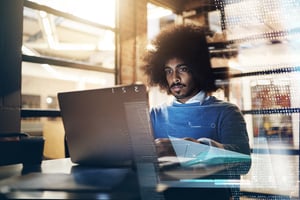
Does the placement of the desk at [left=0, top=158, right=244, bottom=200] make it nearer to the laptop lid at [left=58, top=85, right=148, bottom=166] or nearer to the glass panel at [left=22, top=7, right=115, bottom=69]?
the laptop lid at [left=58, top=85, right=148, bottom=166]

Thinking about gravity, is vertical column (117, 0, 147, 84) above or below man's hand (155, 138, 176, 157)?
above

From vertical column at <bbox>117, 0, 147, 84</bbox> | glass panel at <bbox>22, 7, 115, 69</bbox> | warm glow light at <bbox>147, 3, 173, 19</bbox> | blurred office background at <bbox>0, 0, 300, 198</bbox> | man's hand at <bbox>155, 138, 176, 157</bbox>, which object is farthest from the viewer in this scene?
warm glow light at <bbox>147, 3, 173, 19</bbox>

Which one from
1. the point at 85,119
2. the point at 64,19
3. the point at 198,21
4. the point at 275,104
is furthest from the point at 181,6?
the point at 85,119

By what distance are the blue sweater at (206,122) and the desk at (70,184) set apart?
0.58 metres

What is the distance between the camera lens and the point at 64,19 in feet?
9.55

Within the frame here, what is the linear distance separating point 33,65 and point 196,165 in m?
2.13

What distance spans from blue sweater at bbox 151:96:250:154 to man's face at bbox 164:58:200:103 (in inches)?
2.8

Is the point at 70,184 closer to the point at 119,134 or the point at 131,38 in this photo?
the point at 119,134

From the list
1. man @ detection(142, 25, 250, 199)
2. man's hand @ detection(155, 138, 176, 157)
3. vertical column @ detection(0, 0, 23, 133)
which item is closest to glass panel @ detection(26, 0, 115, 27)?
vertical column @ detection(0, 0, 23, 133)

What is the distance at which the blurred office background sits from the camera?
5.40ft

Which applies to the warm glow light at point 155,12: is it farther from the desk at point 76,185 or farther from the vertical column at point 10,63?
the desk at point 76,185

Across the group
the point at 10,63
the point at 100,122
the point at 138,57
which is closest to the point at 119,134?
the point at 100,122

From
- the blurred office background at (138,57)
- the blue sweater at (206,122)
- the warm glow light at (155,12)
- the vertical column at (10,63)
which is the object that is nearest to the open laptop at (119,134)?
the blue sweater at (206,122)

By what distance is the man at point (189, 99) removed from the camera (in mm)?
1523
